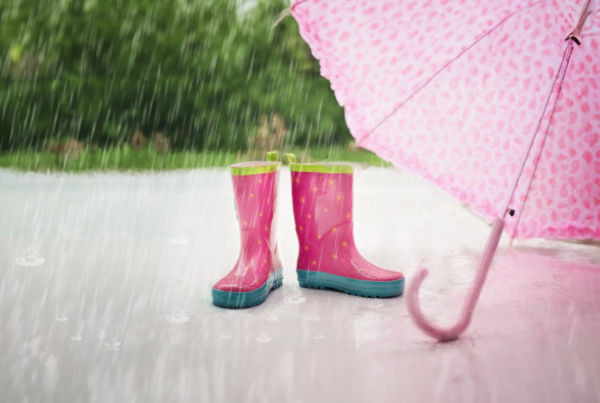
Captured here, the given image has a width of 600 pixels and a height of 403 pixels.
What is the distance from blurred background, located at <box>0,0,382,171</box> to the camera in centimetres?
568

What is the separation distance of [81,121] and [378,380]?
5613 mm

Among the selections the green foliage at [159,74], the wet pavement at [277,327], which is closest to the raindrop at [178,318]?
the wet pavement at [277,327]

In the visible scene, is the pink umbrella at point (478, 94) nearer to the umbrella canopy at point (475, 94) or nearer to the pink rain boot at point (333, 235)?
the umbrella canopy at point (475, 94)

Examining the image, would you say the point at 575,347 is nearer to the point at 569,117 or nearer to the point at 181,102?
the point at 569,117

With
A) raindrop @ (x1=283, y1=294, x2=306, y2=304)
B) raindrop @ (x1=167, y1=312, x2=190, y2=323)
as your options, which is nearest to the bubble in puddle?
raindrop @ (x1=167, y1=312, x2=190, y2=323)

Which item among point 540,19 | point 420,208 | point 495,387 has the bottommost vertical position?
point 495,387

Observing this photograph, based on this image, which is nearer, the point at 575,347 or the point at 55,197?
the point at 575,347

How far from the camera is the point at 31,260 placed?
1768mm

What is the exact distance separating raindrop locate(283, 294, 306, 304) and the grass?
3368mm

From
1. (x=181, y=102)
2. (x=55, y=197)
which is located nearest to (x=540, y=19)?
(x=55, y=197)

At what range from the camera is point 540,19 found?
47.5 inches

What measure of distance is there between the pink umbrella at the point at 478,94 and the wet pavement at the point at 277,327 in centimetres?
29

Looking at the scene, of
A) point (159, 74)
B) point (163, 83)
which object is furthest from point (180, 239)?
point (159, 74)

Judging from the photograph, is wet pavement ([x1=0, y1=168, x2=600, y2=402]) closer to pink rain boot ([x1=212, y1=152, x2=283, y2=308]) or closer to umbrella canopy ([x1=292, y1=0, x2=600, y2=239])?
pink rain boot ([x1=212, y1=152, x2=283, y2=308])
